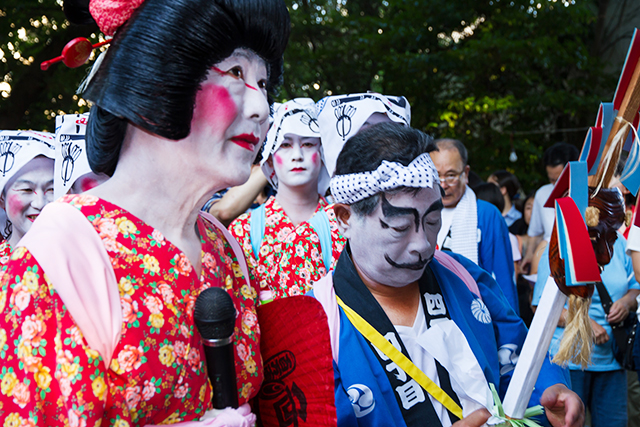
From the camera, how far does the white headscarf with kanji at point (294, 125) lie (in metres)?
3.28

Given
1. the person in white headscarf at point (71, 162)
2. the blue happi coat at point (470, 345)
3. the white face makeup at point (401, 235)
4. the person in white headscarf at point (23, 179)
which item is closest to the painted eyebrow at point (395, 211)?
the white face makeup at point (401, 235)

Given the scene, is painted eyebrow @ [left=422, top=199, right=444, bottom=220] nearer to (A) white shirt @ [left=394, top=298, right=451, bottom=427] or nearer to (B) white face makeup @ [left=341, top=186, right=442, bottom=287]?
(B) white face makeup @ [left=341, top=186, right=442, bottom=287]

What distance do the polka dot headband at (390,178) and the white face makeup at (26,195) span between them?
1.63m

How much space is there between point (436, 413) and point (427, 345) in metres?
0.21

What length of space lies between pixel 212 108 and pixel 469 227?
3080 millimetres

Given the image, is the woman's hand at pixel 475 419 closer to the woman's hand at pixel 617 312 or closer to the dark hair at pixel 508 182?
the woman's hand at pixel 617 312

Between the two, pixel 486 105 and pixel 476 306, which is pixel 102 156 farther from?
pixel 486 105

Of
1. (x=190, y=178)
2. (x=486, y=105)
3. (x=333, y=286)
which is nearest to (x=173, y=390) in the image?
(x=190, y=178)

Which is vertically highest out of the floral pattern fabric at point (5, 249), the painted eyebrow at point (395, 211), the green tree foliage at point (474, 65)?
the green tree foliage at point (474, 65)

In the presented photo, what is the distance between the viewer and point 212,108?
1203mm

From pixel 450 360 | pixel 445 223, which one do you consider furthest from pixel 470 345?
pixel 445 223

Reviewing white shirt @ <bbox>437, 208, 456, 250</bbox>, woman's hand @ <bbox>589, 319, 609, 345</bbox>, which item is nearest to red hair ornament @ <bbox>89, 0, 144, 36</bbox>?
white shirt @ <bbox>437, 208, 456, 250</bbox>

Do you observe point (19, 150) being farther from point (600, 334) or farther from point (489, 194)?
point (489, 194)

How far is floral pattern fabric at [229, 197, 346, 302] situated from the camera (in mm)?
3012
